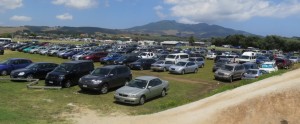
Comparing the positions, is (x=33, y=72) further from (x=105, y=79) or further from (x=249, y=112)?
(x=249, y=112)

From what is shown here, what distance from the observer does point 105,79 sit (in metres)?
25.0

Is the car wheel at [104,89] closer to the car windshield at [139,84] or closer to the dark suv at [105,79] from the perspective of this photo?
the dark suv at [105,79]

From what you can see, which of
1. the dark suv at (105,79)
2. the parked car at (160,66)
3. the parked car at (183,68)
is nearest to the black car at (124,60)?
the parked car at (160,66)

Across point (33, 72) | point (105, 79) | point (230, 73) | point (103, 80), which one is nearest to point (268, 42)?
point (230, 73)

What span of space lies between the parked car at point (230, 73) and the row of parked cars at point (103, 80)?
10.2 m

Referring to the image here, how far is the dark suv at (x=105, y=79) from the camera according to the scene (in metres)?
24.5

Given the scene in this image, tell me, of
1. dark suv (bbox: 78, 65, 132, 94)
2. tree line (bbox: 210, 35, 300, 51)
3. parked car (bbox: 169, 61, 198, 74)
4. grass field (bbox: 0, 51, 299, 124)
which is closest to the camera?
grass field (bbox: 0, 51, 299, 124)

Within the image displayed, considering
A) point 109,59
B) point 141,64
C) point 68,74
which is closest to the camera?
point 68,74

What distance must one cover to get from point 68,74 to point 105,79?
353 cm

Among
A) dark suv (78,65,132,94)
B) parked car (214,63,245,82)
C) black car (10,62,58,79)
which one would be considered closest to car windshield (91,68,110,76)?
dark suv (78,65,132,94)

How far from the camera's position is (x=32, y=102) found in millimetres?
20922

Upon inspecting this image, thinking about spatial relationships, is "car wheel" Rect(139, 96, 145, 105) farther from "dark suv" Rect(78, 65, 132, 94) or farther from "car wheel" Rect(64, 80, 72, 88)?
"car wheel" Rect(64, 80, 72, 88)

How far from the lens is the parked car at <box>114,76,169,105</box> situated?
2138cm

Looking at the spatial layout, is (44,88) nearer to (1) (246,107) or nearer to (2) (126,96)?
(2) (126,96)
